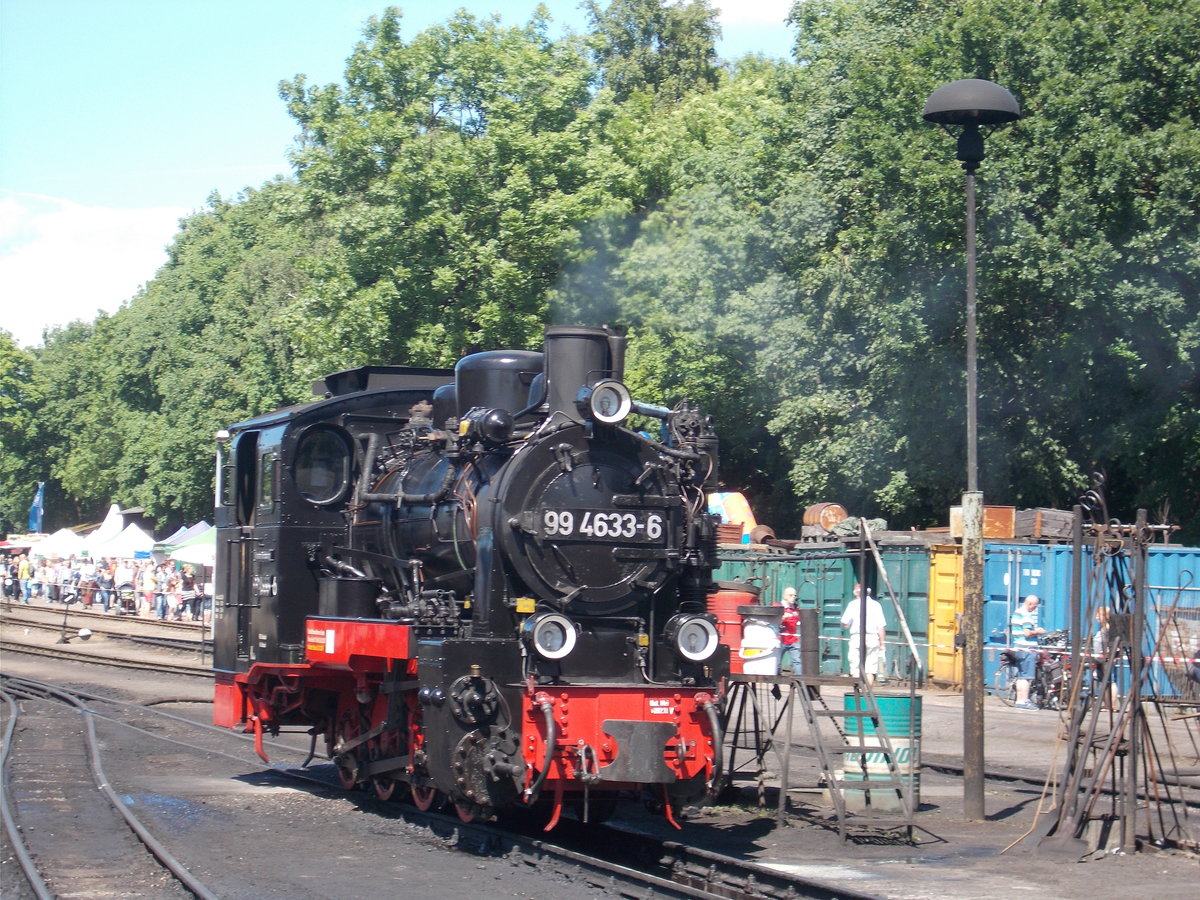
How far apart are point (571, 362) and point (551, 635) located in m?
2.07

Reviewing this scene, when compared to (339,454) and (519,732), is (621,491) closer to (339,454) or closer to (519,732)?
(519,732)

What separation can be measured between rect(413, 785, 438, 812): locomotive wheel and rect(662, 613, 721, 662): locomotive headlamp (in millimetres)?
2834

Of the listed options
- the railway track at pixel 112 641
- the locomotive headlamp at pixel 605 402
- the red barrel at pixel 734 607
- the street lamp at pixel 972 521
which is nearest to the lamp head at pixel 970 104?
the street lamp at pixel 972 521

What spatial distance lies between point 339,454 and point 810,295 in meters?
16.3

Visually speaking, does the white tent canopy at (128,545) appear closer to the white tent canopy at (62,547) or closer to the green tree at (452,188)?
the white tent canopy at (62,547)

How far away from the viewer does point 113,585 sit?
1921 inches

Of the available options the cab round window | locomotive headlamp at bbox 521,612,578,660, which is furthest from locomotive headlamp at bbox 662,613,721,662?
the cab round window

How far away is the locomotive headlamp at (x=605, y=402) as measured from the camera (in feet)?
31.8

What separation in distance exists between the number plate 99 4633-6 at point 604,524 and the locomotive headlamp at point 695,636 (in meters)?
0.64

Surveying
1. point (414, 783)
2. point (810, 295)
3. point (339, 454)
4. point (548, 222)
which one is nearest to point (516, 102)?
point (548, 222)

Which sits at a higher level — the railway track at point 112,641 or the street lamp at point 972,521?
the street lamp at point 972,521

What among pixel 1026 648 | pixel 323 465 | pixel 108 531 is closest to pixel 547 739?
pixel 323 465

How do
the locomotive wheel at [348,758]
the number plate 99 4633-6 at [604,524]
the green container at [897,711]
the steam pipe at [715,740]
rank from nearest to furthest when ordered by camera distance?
the steam pipe at [715,740]
the number plate 99 4633-6 at [604,524]
the green container at [897,711]
the locomotive wheel at [348,758]

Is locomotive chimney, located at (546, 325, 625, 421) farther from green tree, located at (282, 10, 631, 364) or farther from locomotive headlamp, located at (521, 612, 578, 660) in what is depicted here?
green tree, located at (282, 10, 631, 364)
